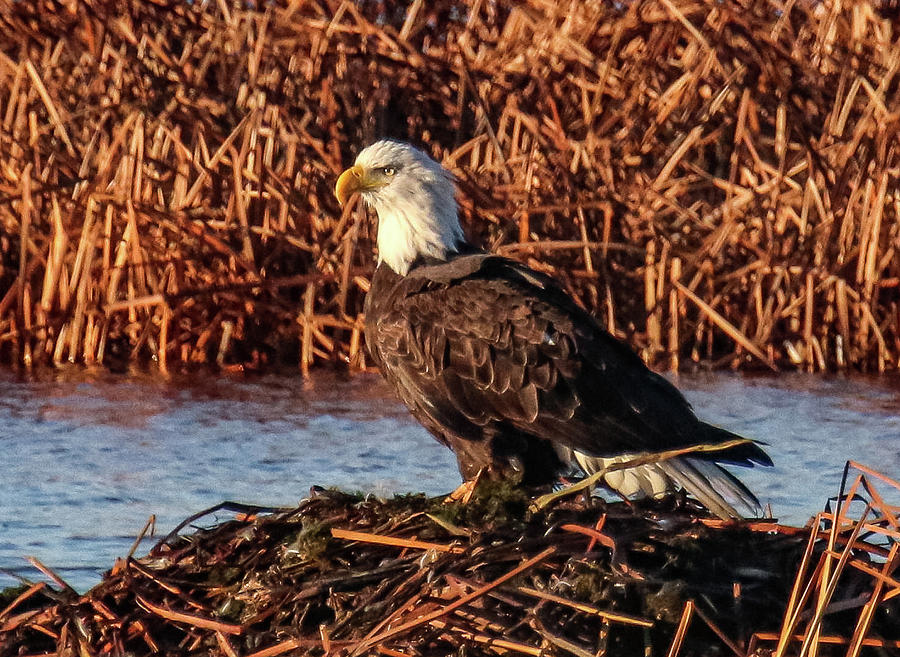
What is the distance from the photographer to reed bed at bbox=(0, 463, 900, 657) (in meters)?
3.48

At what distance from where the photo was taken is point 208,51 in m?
8.38

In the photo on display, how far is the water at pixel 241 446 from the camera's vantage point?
5.67m

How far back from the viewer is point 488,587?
11.4ft

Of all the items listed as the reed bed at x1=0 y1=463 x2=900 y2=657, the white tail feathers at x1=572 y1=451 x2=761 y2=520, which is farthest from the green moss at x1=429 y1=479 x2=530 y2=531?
the white tail feathers at x1=572 y1=451 x2=761 y2=520

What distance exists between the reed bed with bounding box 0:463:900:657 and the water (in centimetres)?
104

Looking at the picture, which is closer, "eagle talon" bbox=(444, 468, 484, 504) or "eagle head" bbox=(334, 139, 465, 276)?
"eagle talon" bbox=(444, 468, 484, 504)

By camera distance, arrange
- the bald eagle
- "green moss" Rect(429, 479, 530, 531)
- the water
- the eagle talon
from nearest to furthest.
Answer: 1. "green moss" Rect(429, 479, 530, 531)
2. the eagle talon
3. the bald eagle
4. the water

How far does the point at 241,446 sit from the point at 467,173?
79.4 inches

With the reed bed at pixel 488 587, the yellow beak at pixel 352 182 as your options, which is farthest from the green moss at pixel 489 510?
the yellow beak at pixel 352 182

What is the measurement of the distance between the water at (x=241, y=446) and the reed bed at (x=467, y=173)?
1.12 feet

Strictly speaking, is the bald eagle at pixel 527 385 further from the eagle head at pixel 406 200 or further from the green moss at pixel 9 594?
the green moss at pixel 9 594

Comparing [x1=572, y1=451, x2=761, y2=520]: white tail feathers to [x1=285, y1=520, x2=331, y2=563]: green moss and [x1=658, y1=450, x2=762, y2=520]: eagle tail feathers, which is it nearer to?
[x1=658, y1=450, x2=762, y2=520]: eagle tail feathers

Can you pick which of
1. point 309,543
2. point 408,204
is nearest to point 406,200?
point 408,204

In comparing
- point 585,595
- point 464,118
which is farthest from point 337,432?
point 585,595
